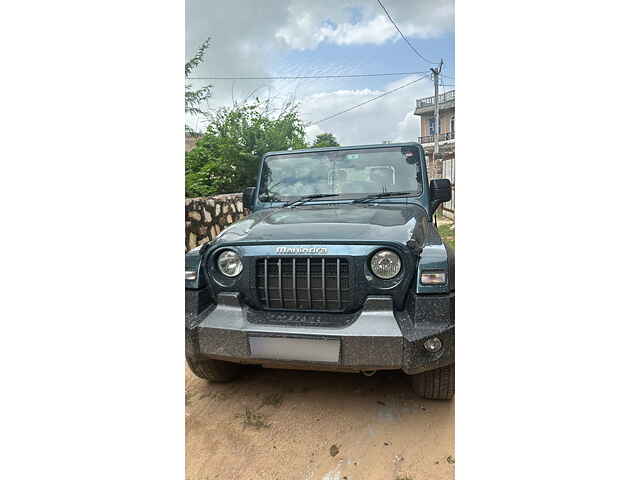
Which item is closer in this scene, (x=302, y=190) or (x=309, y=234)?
(x=309, y=234)

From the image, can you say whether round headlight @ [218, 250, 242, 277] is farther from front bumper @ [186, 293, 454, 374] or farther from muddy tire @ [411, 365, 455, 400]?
muddy tire @ [411, 365, 455, 400]

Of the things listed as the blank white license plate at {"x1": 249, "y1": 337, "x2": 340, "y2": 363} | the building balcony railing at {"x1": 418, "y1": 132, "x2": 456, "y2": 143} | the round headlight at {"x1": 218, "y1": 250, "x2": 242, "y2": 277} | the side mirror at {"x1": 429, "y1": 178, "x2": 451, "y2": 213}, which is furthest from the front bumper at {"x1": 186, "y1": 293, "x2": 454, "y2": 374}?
the side mirror at {"x1": 429, "y1": 178, "x2": 451, "y2": 213}

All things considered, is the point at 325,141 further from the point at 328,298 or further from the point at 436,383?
the point at 436,383

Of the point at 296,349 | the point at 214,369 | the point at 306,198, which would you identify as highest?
the point at 306,198

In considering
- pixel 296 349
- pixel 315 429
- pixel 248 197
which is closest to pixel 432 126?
pixel 296 349

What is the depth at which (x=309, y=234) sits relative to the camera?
1.56 metres

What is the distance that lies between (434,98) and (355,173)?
86 centimetres

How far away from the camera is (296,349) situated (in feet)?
4.63

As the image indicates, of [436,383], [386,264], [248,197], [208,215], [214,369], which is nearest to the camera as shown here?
[386,264]

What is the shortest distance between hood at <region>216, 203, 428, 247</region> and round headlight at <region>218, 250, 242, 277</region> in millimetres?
59
